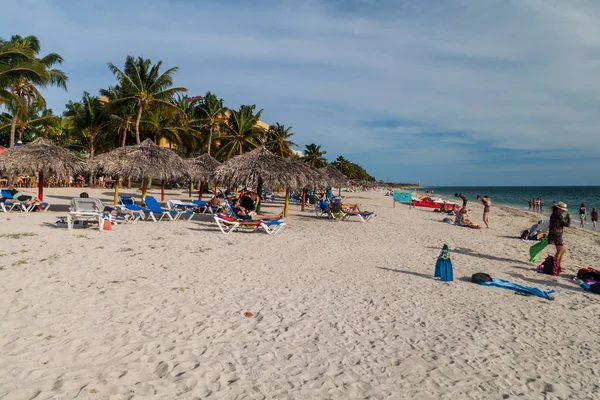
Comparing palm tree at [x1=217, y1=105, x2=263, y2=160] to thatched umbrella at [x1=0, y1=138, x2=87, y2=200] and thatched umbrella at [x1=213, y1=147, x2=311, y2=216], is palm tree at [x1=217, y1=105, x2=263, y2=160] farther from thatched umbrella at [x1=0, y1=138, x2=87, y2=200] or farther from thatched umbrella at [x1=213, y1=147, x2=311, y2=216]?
thatched umbrella at [x1=213, y1=147, x2=311, y2=216]

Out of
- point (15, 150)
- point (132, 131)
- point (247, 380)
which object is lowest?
point (247, 380)

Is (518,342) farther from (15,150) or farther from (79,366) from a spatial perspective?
(15,150)

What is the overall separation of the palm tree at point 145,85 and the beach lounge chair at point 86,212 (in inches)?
492

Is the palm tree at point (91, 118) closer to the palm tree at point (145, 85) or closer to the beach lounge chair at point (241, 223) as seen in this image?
the palm tree at point (145, 85)

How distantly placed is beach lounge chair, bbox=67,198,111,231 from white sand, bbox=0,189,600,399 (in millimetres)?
1819

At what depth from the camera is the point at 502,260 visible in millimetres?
8797

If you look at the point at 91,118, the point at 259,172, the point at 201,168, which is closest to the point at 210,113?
the point at 91,118

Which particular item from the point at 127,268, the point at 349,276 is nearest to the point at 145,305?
the point at 127,268

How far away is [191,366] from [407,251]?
22.9 feet

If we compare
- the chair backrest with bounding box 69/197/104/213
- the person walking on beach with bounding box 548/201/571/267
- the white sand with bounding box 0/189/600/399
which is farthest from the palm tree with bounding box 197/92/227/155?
Answer: the person walking on beach with bounding box 548/201/571/267

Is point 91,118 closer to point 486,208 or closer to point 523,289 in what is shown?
point 486,208

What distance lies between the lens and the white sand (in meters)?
3.00

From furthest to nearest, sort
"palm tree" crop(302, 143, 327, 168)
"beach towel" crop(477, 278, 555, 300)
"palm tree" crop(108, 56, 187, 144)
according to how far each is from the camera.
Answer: "palm tree" crop(302, 143, 327, 168)
"palm tree" crop(108, 56, 187, 144)
"beach towel" crop(477, 278, 555, 300)

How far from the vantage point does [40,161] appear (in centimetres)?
1330
